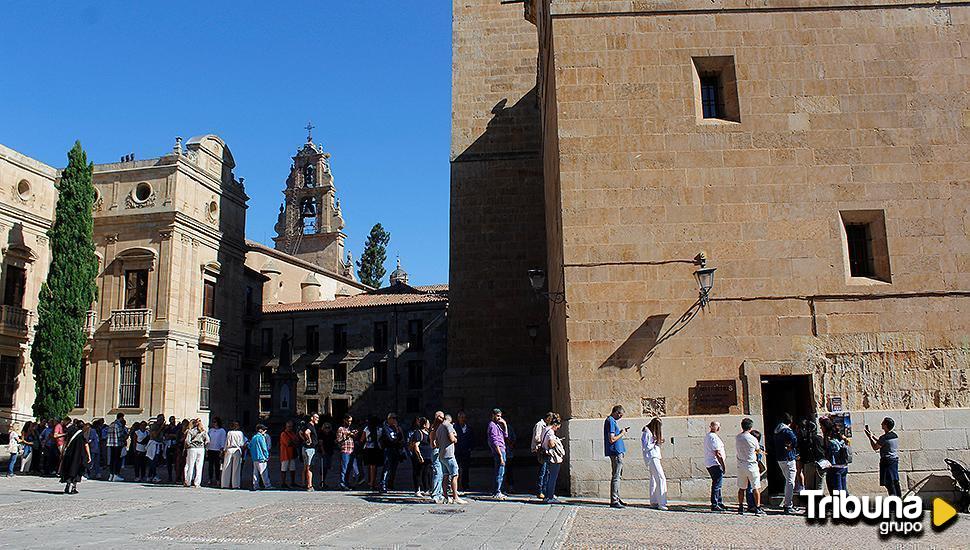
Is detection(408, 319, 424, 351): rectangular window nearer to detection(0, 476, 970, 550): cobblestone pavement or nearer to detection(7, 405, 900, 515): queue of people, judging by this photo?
detection(7, 405, 900, 515): queue of people

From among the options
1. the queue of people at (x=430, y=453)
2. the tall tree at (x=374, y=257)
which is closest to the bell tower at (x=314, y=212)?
the tall tree at (x=374, y=257)

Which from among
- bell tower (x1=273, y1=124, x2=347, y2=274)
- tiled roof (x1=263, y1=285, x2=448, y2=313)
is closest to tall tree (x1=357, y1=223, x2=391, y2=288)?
bell tower (x1=273, y1=124, x2=347, y2=274)

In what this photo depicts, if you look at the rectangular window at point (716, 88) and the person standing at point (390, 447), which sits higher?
the rectangular window at point (716, 88)

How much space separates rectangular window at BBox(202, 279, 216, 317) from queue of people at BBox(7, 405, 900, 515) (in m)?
8.64

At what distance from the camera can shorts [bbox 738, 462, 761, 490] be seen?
33.9 feet

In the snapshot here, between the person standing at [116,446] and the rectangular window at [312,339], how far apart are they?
2200cm

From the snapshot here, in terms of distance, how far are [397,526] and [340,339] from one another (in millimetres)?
31675

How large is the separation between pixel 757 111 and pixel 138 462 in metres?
15.4

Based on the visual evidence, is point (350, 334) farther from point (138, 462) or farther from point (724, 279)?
point (724, 279)

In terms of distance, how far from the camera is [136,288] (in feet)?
88.9

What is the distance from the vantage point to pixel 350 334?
40.1 m

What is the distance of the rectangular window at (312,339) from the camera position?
40.5 m

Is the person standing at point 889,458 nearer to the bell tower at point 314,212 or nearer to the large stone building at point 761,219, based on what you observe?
the large stone building at point 761,219

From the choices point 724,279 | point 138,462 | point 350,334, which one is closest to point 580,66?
point 724,279
